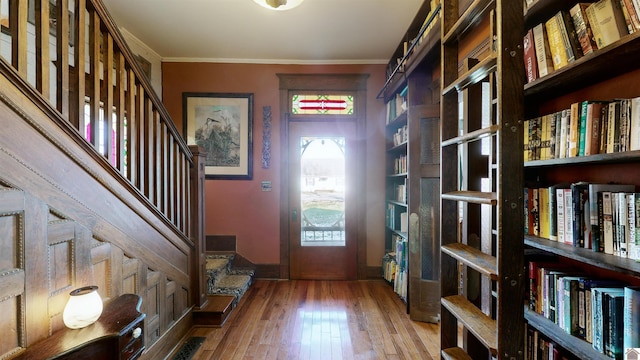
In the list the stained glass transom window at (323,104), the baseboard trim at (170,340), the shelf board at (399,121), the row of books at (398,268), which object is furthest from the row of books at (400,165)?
the baseboard trim at (170,340)

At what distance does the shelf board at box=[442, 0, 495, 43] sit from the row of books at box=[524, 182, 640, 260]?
0.85 metres

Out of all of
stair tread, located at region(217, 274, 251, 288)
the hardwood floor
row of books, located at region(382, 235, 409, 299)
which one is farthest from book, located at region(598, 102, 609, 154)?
stair tread, located at region(217, 274, 251, 288)

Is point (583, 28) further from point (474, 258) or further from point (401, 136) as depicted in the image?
point (401, 136)

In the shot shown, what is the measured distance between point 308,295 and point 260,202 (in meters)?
1.39

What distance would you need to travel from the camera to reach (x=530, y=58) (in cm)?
Answer: 142

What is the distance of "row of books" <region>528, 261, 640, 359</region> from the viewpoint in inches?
40.5

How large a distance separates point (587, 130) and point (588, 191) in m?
0.26

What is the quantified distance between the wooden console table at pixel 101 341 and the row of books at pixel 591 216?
6.79ft

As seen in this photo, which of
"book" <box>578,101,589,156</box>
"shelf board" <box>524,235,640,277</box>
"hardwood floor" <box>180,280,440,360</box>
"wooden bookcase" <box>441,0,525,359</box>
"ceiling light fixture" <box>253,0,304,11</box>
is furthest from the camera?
"hardwood floor" <box>180,280,440,360</box>

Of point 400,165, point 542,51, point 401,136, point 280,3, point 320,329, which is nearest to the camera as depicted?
point 542,51

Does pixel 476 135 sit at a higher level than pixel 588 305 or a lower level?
higher

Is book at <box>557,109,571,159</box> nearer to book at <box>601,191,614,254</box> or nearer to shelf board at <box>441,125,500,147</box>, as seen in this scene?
book at <box>601,191,614,254</box>

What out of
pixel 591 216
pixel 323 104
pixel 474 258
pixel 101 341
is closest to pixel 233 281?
pixel 101 341

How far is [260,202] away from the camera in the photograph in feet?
13.1
